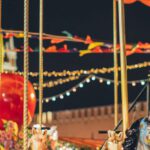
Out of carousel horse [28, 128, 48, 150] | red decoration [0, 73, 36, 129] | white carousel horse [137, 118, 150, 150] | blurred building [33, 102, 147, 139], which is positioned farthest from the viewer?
blurred building [33, 102, 147, 139]

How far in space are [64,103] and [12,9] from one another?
15.5 ft

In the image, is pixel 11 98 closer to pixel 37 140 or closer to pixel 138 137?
pixel 37 140

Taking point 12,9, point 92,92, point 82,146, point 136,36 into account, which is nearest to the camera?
point 82,146

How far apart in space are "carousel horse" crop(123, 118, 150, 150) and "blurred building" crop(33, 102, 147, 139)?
33.0 feet

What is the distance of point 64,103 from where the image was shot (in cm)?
1316

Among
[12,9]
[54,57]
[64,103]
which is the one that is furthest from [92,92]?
[12,9]

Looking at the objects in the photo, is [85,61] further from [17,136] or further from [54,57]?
[17,136]

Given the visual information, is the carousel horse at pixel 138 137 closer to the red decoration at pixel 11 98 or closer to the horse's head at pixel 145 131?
the horse's head at pixel 145 131

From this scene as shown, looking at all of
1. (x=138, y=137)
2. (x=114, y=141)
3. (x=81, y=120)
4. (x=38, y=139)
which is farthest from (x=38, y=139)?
(x=81, y=120)

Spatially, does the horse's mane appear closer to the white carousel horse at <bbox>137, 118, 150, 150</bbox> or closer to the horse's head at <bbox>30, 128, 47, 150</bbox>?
the white carousel horse at <bbox>137, 118, 150, 150</bbox>

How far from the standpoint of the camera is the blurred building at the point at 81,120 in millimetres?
12703

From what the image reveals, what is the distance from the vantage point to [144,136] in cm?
239

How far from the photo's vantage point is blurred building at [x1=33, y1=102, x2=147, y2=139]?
1270cm

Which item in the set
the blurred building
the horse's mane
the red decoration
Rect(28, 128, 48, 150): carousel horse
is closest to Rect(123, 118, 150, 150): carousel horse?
the horse's mane
